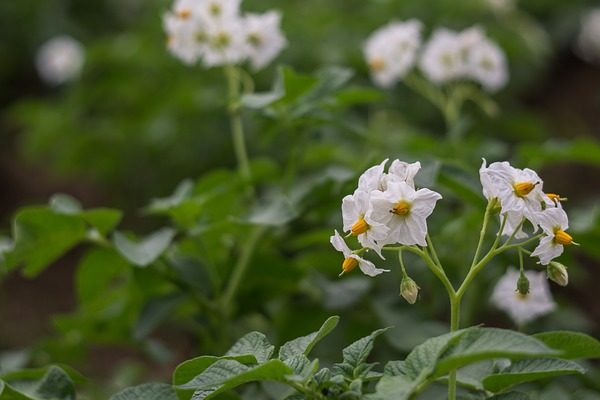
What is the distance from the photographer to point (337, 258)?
5.82 feet

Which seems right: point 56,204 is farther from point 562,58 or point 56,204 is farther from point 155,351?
point 562,58

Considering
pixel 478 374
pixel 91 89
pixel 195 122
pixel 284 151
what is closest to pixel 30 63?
pixel 91 89

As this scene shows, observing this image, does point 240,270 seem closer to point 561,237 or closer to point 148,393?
point 148,393

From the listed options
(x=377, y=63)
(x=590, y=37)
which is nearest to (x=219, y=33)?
(x=377, y=63)

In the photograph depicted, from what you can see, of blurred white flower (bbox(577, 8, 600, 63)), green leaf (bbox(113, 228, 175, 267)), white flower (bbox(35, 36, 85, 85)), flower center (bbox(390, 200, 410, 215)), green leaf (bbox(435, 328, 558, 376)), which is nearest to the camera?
green leaf (bbox(435, 328, 558, 376))

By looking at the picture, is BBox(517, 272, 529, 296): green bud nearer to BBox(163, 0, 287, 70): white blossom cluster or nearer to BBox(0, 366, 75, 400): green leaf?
BBox(0, 366, 75, 400): green leaf

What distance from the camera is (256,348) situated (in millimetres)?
1060

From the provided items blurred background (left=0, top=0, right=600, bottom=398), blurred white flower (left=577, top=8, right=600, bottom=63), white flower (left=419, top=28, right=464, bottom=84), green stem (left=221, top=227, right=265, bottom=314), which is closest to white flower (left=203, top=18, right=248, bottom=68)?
blurred background (left=0, top=0, right=600, bottom=398)

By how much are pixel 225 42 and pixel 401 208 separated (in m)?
0.83

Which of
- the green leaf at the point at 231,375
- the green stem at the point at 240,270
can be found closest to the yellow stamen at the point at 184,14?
the green stem at the point at 240,270

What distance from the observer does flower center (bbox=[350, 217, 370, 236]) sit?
1005mm

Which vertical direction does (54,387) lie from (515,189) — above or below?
below

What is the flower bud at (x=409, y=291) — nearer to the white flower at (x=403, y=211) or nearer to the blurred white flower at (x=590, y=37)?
the white flower at (x=403, y=211)

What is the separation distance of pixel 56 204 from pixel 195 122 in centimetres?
142
